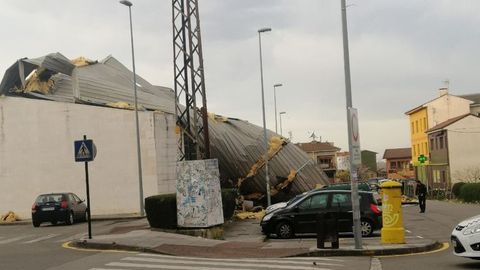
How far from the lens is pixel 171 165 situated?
3091 cm

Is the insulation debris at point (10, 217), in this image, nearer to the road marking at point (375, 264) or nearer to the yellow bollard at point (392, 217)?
the yellow bollard at point (392, 217)

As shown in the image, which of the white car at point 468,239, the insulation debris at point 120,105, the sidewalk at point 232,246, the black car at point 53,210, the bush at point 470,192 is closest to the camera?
the white car at point 468,239

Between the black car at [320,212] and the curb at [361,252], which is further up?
the black car at [320,212]

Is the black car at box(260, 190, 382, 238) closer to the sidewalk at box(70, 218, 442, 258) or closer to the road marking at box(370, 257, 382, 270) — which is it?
the sidewalk at box(70, 218, 442, 258)

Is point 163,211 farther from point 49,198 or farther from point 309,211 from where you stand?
point 49,198

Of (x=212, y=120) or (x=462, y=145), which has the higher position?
(x=212, y=120)

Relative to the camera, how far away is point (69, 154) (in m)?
31.4

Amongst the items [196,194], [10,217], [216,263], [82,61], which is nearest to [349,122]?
[216,263]

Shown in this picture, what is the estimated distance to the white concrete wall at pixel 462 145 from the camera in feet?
189

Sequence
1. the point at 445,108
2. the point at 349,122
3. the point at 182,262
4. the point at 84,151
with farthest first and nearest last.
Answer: the point at 445,108, the point at 84,151, the point at 349,122, the point at 182,262

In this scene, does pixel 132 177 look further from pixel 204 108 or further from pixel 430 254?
pixel 430 254

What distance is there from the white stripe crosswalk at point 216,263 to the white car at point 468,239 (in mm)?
2144

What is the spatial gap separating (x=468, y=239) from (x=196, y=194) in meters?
8.85

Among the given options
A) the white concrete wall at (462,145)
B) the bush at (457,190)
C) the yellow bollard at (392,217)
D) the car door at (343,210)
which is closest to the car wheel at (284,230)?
the car door at (343,210)
